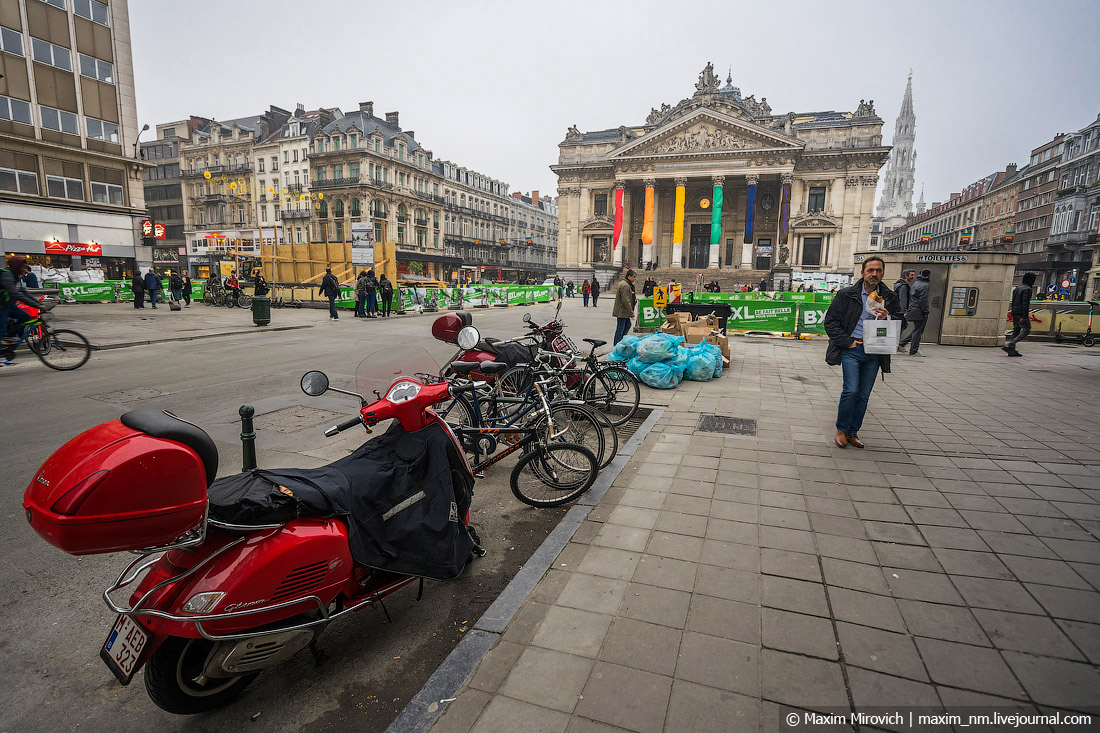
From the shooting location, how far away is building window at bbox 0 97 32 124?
2445 cm

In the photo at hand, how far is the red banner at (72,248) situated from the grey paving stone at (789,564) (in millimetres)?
36951

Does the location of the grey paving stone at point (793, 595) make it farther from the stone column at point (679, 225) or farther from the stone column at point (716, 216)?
the stone column at point (716, 216)

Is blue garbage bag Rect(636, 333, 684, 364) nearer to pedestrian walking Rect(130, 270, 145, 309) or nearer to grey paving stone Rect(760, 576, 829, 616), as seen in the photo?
grey paving stone Rect(760, 576, 829, 616)

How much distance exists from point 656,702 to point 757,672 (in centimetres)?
51

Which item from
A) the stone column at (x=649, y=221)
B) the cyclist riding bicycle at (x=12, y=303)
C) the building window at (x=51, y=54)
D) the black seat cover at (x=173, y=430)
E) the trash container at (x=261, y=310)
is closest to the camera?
the black seat cover at (x=173, y=430)

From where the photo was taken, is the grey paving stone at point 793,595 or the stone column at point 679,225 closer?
the grey paving stone at point 793,595

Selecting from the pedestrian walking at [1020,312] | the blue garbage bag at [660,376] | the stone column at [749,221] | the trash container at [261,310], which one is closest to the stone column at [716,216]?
the stone column at [749,221]

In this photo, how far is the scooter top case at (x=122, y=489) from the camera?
1.61 metres

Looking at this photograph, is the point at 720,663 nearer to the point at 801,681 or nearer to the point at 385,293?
the point at 801,681

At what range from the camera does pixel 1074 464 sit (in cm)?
492

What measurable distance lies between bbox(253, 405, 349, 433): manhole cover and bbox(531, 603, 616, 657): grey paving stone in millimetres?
4569

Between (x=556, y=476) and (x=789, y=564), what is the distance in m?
1.87

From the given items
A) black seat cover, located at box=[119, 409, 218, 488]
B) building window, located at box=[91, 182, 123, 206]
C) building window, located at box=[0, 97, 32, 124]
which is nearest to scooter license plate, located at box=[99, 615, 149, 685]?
black seat cover, located at box=[119, 409, 218, 488]

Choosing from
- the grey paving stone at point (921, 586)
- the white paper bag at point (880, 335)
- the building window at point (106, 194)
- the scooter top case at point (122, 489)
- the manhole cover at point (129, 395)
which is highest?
the building window at point (106, 194)
